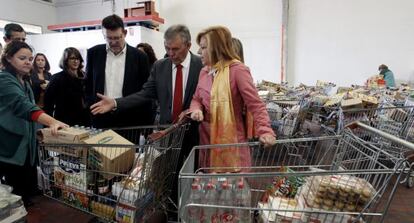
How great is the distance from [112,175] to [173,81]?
2.60 ft

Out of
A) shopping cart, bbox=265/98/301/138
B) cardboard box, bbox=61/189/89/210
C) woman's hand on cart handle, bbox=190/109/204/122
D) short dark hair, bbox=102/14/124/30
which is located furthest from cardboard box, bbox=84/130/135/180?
shopping cart, bbox=265/98/301/138

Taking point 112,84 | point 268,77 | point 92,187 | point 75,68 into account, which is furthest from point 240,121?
point 268,77

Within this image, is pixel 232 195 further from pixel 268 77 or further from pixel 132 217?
pixel 268 77

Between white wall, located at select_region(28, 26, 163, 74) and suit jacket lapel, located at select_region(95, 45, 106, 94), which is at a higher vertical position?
white wall, located at select_region(28, 26, 163, 74)

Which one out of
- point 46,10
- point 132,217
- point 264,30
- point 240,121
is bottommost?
point 132,217

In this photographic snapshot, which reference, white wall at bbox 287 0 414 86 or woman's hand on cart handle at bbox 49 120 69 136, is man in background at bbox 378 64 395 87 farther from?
woman's hand on cart handle at bbox 49 120 69 136

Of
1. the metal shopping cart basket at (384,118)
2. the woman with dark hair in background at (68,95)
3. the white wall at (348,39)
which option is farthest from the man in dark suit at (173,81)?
the white wall at (348,39)

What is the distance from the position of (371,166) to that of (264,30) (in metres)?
7.89

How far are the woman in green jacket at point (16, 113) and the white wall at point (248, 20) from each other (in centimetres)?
657

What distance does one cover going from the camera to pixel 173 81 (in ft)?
7.00

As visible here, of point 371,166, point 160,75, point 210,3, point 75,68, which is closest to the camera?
point 371,166

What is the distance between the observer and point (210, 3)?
30.9ft

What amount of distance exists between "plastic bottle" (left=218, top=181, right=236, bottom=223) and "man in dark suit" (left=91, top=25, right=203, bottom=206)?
0.64 m

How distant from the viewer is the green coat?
2.17 m
